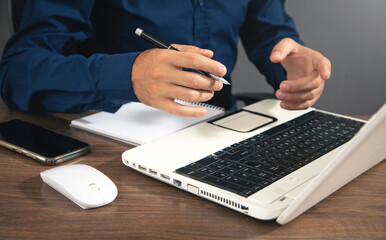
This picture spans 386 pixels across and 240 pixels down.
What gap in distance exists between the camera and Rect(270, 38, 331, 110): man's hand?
89 centimetres

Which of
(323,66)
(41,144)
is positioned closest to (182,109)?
(41,144)

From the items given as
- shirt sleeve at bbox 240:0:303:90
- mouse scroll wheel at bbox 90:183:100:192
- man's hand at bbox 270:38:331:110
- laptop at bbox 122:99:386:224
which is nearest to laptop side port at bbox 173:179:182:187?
laptop at bbox 122:99:386:224

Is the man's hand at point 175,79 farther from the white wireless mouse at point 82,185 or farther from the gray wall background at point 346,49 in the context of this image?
the gray wall background at point 346,49

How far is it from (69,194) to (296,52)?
661mm

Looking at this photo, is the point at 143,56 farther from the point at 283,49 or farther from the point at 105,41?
the point at 105,41

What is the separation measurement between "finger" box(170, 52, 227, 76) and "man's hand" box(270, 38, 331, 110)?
228mm

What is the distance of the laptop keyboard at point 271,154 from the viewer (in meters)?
0.56

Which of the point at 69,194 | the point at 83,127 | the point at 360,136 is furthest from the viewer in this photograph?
the point at 83,127

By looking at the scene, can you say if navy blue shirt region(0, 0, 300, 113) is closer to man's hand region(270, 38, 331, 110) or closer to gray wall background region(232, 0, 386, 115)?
man's hand region(270, 38, 331, 110)

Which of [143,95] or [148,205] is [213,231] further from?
[143,95]

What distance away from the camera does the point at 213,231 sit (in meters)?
0.50

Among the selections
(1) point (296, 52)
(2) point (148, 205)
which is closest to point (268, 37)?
(1) point (296, 52)

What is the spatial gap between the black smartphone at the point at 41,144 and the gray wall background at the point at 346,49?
1.72 metres

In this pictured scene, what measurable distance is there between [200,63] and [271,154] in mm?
188
